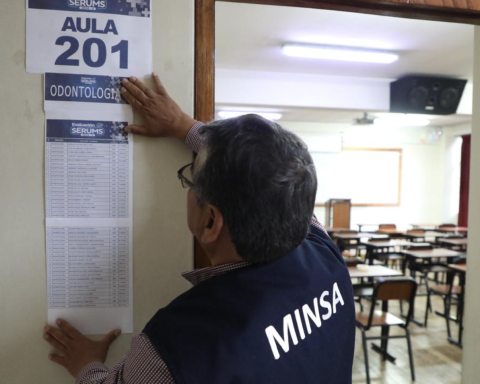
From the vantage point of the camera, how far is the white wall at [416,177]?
30.6ft

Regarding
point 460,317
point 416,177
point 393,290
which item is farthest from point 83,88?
point 416,177

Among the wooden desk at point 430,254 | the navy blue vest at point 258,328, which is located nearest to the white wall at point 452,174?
the wooden desk at point 430,254

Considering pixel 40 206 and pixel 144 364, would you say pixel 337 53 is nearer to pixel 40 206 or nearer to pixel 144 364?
pixel 40 206

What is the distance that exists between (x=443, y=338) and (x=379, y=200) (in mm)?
5267

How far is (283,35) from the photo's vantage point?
4.01 m

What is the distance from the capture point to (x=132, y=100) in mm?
1107

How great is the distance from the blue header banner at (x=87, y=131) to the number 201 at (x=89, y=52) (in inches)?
6.4

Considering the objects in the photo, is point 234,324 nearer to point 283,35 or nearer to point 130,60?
point 130,60

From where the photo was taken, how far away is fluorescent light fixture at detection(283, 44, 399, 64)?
432 centimetres

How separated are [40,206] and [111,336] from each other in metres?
0.43

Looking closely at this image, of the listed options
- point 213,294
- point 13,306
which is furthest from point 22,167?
point 213,294

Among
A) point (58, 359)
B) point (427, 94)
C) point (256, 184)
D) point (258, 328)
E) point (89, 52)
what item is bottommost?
point (58, 359)

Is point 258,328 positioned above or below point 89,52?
below

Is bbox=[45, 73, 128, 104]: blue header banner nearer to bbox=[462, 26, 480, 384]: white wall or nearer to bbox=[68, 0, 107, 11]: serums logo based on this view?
bbox=[68, 0, 107, 11]: serums logo
